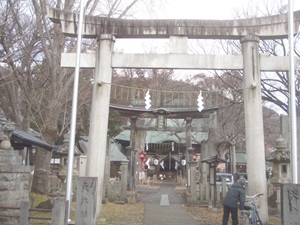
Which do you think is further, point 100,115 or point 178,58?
point 178,58

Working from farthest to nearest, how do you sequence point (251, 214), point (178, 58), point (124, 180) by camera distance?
1. point (124, 180)
2. point (178, 58)
3. point (251, 214)

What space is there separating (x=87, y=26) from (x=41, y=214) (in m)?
6.72

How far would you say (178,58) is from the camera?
1116cm

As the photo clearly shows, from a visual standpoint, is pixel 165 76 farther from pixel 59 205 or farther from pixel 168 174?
pixel 59 205

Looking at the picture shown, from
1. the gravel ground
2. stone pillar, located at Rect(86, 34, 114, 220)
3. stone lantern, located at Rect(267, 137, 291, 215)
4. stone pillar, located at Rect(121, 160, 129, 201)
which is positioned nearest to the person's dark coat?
the gravel ground

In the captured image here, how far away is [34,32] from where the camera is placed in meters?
17.3

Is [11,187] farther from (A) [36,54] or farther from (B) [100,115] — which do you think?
(A) [36,54]

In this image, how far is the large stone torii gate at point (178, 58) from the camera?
10.9 metres

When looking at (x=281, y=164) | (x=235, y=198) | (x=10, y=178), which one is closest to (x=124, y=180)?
(x=281, y=164)

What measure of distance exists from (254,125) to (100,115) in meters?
4.88

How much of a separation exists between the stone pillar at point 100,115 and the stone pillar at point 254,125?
4482 mm

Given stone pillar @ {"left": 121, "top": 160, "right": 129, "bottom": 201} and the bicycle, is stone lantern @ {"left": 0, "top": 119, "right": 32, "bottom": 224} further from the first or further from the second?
stone pillar @ {"left": 121, "top": 160, "right": 129, "bottom": 201}

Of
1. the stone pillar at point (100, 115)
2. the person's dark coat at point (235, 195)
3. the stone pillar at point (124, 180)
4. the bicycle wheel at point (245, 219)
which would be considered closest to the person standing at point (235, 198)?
the person's dark coat at point (235, 195)

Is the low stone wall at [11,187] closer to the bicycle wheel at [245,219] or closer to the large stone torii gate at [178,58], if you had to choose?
the large stone torii gate at [178,58]
